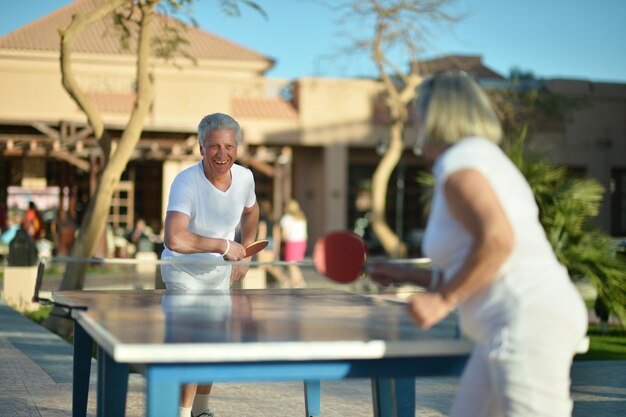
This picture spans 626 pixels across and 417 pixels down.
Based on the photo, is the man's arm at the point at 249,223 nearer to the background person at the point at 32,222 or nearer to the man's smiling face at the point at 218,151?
the man's smiling face at the point at 218,151

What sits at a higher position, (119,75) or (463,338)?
(119,75)

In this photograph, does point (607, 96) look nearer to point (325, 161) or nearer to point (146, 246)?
point (325, 161)

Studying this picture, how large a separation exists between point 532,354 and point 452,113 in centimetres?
71

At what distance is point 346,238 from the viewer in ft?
11.3

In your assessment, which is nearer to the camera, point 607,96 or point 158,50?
point 158,50

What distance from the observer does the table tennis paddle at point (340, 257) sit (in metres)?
3.39

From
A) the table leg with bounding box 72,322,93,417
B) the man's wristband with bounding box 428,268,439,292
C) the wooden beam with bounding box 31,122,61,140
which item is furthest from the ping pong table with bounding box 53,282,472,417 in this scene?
the wooden beam with bounding box 31,122,61,140

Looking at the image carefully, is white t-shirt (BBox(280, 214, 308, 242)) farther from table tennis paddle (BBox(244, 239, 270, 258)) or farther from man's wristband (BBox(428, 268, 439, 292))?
man's wristband (BBox(428, 268, 439, 292))

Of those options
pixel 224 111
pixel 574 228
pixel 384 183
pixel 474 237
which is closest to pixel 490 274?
pixel 474 237

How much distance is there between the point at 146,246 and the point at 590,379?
16.4m

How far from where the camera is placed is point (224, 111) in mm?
33750

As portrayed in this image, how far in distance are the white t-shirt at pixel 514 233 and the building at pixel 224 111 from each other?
81.8 feet

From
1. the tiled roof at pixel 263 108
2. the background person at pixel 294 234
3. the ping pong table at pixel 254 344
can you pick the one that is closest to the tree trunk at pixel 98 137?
the ping pong table at pixel 254 344

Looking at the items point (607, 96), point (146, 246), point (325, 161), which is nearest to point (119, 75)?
point (325, 161)
